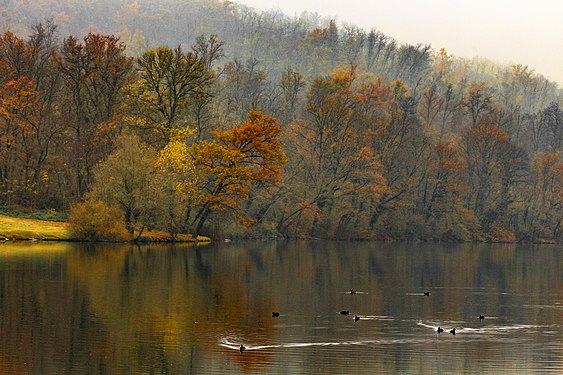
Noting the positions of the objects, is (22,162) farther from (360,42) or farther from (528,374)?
(360,42)

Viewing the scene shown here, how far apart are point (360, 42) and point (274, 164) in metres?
114

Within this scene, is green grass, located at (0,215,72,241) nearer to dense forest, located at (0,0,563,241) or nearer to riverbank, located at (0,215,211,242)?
riverbank, located at (0,215,211,242)

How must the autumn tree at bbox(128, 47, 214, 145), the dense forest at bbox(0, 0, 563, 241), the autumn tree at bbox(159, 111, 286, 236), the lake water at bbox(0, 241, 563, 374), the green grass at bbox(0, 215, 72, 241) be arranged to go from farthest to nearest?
the autumn tree at bbox(128, 47, 214, 145), the dense forest at bbox(0, 0, 563, 241), the autumn tree at bbox(159, 111, 286, 236), the green grass at bbox(0, 215, 72, 241), the lake water at bbox(0, 241, 563, 374)

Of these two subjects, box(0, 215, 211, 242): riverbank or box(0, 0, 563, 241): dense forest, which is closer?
box(0, 215, 211, 242): riverbank

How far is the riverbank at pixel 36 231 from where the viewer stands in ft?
238

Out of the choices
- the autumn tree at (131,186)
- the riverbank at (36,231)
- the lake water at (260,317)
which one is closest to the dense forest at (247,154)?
the autumn tree at (131,186)

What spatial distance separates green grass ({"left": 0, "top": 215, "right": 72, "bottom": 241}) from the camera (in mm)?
72438

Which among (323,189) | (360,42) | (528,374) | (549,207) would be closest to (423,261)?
(323,189)

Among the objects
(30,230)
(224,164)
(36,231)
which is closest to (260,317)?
(36,231)

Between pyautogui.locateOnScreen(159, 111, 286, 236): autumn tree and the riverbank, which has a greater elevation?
pyautogui.locateOnScreen(159, 111, 286, 236): autumn tree

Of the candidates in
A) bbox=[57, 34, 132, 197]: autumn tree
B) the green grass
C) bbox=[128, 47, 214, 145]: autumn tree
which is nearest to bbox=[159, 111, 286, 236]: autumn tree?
bbox=[128, 47, 214, 145]: autumn tree

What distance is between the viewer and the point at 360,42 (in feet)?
639

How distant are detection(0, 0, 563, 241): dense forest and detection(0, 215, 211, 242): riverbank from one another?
2669 mm

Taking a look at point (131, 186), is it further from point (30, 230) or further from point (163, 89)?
point (163, 89)
